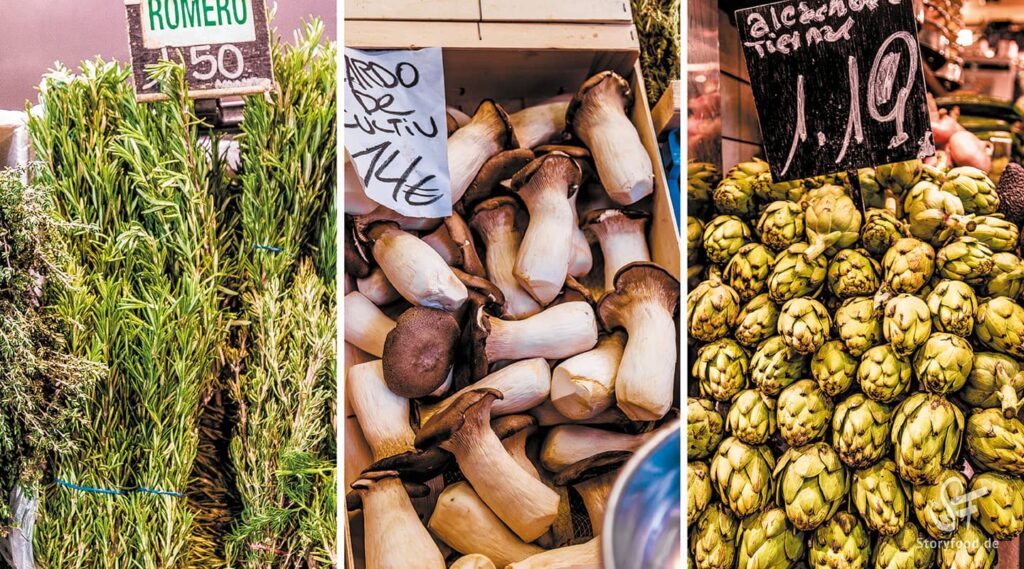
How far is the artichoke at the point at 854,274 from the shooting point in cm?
141

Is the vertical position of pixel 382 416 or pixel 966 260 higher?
pixel 966 260

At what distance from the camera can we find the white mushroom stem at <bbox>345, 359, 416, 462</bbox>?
4.59ft

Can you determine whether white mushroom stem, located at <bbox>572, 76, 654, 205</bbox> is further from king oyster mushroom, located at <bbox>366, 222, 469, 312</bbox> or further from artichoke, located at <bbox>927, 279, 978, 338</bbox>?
artichoke, located at <bbox>927, 279, 978, 338</bbox>

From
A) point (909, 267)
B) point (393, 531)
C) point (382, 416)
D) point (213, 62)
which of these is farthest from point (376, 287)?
point (909, 267)

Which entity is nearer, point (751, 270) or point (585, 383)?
point (585, 383)

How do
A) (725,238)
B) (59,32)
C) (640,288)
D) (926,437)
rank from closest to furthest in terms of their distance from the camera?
(926,437)
(640,288)
(725,238)
(59,32)

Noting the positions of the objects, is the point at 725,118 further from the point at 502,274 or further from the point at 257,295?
the point at 257,295

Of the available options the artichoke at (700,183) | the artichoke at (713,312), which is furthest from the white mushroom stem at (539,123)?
the artichoke at (713,312)

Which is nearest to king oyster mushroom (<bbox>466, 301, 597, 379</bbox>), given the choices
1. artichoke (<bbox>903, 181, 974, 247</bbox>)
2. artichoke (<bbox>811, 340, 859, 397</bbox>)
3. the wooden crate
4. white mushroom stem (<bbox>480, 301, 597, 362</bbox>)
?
white mushroom stem (<bbox>480, 301, 597, 362</bbox>)

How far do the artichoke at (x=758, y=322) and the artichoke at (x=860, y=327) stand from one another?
0.40 ft

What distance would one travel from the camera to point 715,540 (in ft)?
4.83

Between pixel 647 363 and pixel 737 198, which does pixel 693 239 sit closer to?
pixel 737 198

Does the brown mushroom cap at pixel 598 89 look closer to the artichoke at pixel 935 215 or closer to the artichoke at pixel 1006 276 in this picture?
the artichoke at pixel 935 215

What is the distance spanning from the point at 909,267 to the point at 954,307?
102mm
